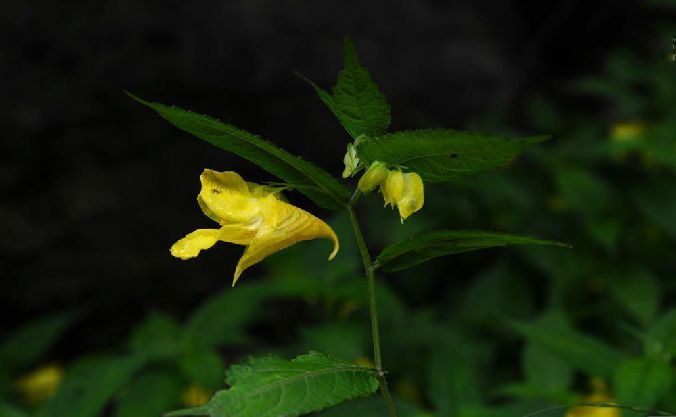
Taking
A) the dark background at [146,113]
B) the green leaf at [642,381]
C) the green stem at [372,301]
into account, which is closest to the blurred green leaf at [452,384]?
the green leaf at [642,381]

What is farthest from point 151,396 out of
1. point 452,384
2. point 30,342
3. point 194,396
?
point 30,342

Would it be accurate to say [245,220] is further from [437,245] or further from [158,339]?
[158,339]

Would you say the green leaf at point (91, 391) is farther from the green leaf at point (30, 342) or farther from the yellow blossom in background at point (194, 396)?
the green leaf at point (30, 342)

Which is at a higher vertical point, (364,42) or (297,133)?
(364,42)

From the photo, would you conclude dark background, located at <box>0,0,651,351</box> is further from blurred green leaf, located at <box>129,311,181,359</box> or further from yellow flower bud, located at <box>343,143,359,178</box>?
yellow flower bud, located at <box>343,143,359,178</box>

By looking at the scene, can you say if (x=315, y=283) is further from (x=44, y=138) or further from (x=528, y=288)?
(x=44, y=138)

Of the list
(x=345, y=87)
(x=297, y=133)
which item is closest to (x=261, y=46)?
(x=297, y=133)

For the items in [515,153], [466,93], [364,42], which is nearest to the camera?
[515,153]
